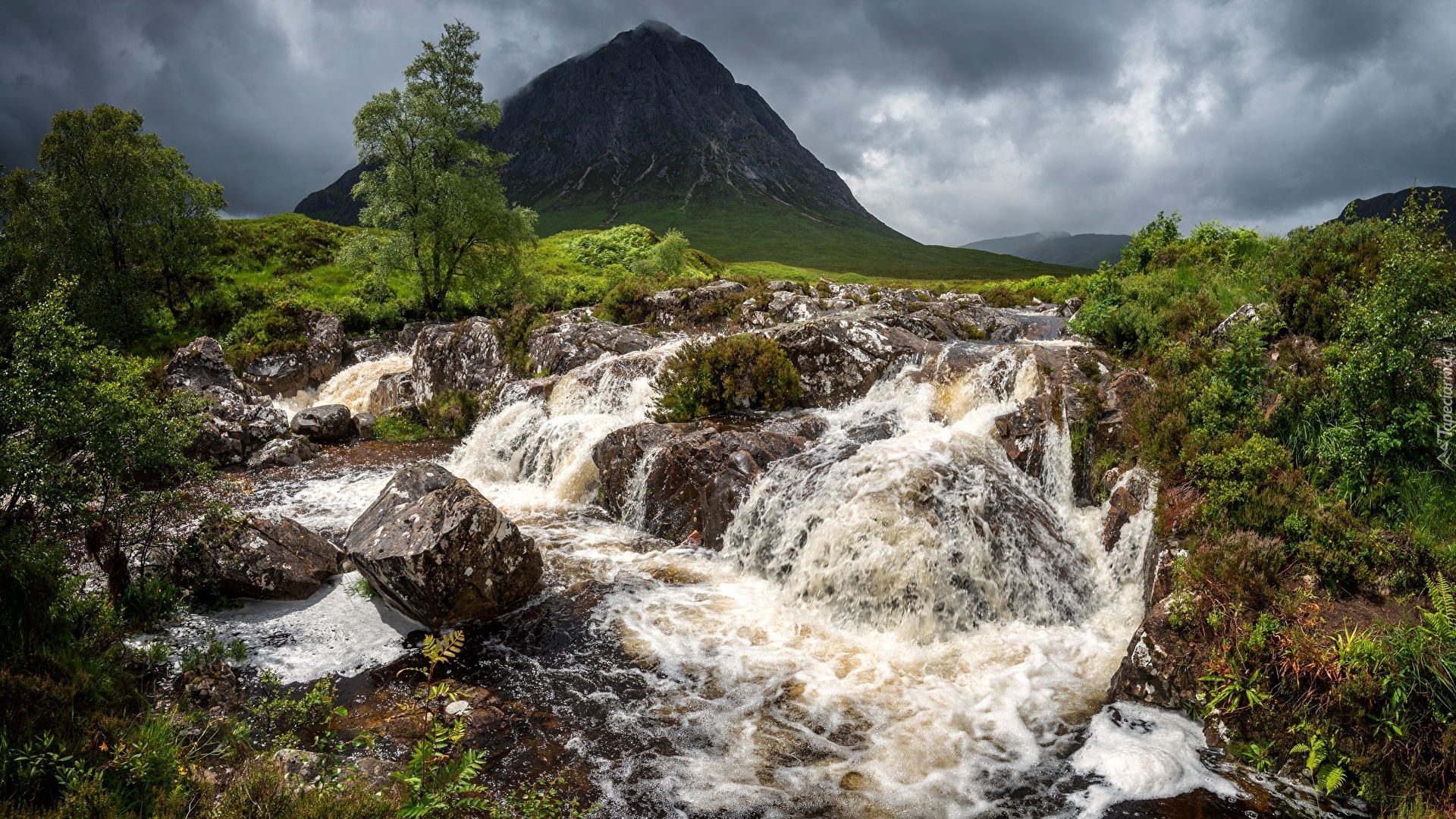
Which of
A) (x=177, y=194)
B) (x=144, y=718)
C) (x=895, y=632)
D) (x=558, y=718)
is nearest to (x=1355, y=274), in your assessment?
(x=895, y=632)

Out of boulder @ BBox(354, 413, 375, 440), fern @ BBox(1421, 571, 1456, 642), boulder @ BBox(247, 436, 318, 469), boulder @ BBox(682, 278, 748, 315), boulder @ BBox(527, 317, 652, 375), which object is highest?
boulder @ BBox(682, 278, 748, 315)

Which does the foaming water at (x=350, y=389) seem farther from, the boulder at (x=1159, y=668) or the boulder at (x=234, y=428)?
the boulder at (x=1159, y=668)

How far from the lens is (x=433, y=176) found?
35031mm

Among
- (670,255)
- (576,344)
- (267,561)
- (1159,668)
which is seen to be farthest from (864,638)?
(670,255)

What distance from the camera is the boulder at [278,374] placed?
3316cm

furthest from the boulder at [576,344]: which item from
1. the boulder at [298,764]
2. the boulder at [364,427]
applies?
the boulder at [298,764]

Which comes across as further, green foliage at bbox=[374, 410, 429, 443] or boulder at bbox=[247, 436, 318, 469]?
green foliage at bbox=[374, 410, 429, 443]

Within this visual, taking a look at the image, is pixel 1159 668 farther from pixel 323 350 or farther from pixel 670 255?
pixel 670 255

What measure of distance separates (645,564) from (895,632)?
19.4ft

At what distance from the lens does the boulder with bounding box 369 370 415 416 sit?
3033 centimetres

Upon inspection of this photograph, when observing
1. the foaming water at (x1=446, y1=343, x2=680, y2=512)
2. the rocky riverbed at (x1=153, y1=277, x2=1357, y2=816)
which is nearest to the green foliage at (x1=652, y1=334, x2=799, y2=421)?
→ the rocky riverbed at (x1=153, y1=277, x2=1357, y2=816)

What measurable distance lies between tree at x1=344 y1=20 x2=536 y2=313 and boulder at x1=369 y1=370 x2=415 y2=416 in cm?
823

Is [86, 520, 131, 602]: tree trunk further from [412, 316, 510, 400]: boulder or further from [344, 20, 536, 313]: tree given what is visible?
[344, 20, 536, 313]: tree

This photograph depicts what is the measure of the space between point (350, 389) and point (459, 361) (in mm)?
7907
